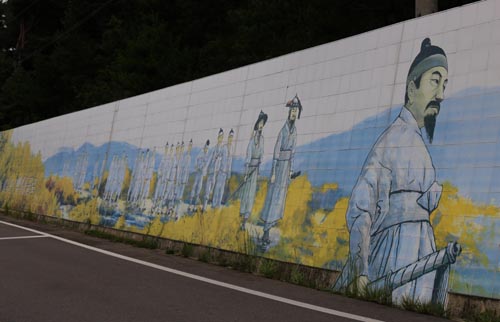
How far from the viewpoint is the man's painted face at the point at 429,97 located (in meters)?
7.50

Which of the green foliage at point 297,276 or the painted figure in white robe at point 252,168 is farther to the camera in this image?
the painted figure in white robe at point 252,168

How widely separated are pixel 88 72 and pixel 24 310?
39.9 meters

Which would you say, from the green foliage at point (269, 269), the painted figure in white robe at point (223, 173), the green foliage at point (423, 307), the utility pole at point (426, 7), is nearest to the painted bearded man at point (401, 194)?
the green foliage at point (423, 307)

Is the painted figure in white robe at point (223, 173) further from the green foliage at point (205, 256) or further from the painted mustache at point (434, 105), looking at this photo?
the painted mustache at point (434, 105)

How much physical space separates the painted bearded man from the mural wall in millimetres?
18

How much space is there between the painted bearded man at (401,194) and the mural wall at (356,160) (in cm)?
2

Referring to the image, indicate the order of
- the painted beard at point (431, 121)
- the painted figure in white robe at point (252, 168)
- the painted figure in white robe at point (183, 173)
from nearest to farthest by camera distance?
the painted beard at point (431, 121)
the painted figure in white robe at point (252, 168)
the painted figure in white robe at point (183, 173)

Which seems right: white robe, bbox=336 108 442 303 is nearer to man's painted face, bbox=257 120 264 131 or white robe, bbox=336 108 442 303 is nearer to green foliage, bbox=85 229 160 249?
man's painted face, bbox=257 120 264 131

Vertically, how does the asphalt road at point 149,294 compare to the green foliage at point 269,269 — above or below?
below

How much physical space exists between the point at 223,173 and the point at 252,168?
3.41ft

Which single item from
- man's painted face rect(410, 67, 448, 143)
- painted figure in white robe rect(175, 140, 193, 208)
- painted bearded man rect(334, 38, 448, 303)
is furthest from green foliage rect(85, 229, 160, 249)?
man's painted face rect(410, 67, 448, 143)

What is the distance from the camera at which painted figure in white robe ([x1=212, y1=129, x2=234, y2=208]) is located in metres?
11.7

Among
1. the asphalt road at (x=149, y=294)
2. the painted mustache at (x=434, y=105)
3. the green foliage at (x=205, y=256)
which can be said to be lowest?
the asphalt road at (x=149, y=294)

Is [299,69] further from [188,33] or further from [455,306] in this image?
[188,33]
